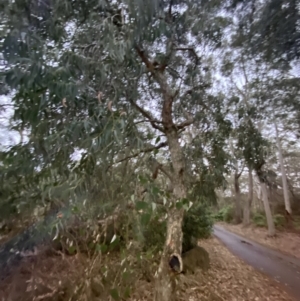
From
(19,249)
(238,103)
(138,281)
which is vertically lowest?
(138,281)

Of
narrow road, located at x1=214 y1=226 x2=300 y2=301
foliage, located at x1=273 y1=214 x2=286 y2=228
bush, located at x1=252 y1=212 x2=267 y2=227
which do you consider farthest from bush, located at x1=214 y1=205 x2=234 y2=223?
narrow road, located at x1=214 y1=226 x2=300 y2=301

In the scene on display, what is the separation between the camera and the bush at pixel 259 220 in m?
20.7

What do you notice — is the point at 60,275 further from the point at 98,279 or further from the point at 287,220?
the point at 287,220

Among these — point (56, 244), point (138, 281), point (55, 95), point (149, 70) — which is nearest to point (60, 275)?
point (56, 244)

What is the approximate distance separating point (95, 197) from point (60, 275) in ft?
7.08

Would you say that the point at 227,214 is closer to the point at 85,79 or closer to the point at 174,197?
the point at 174,197

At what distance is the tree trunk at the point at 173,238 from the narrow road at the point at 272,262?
389cm

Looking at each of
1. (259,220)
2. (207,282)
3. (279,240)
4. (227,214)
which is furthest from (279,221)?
(207,282)

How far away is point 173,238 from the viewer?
4.99m

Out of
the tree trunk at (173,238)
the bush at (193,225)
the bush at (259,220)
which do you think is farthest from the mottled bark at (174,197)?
the bush at (259,220)

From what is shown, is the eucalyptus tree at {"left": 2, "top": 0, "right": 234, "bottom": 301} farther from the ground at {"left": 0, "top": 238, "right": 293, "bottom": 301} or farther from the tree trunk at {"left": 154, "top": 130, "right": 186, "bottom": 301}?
the ground at {"left": 0, "top": 238, "right": 293, "bottom": 301}

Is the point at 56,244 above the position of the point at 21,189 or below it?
below

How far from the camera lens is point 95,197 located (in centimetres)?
446

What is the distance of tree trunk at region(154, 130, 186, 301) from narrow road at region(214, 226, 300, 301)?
389cm
